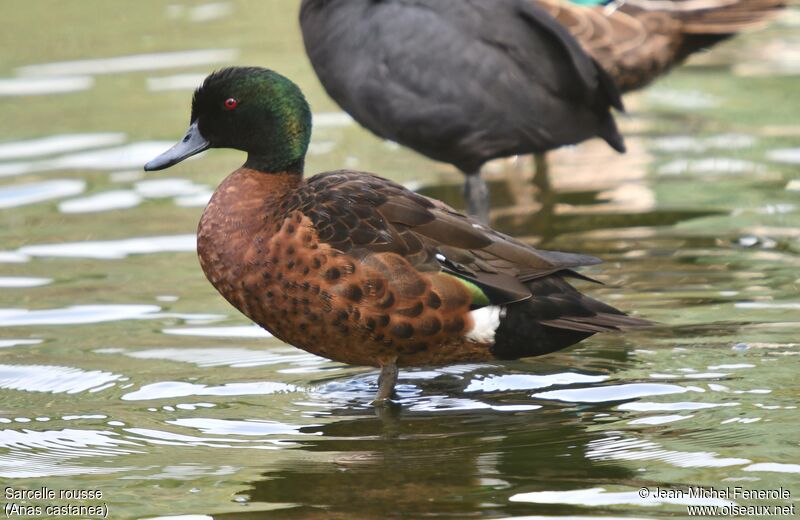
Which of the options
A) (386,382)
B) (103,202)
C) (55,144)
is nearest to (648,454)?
(386,382)

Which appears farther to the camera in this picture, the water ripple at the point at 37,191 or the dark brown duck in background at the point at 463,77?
the water ripple at the point at 37,191

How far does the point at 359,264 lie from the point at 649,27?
4.64 meters

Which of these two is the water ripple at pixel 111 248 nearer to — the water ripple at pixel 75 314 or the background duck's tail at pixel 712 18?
the water ripple at pixel 75 314

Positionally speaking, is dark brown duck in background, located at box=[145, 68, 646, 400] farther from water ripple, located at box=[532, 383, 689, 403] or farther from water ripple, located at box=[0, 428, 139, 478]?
water ripple, located at box=[0, 428, 139, 478]

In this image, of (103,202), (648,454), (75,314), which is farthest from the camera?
(103,202)

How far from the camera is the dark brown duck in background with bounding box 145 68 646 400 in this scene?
566 cm

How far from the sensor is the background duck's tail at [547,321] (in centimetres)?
584

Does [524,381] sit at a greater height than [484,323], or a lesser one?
lesser

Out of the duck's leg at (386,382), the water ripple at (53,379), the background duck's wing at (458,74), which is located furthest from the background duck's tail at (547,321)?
the background duck's wing at (458,74)

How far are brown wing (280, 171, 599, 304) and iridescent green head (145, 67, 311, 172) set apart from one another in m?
0.19

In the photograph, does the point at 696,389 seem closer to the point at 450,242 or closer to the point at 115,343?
the point at 450,242

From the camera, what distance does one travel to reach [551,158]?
10.5 m

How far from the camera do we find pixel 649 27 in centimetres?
962

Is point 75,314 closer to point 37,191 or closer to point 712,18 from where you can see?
point 37,191
